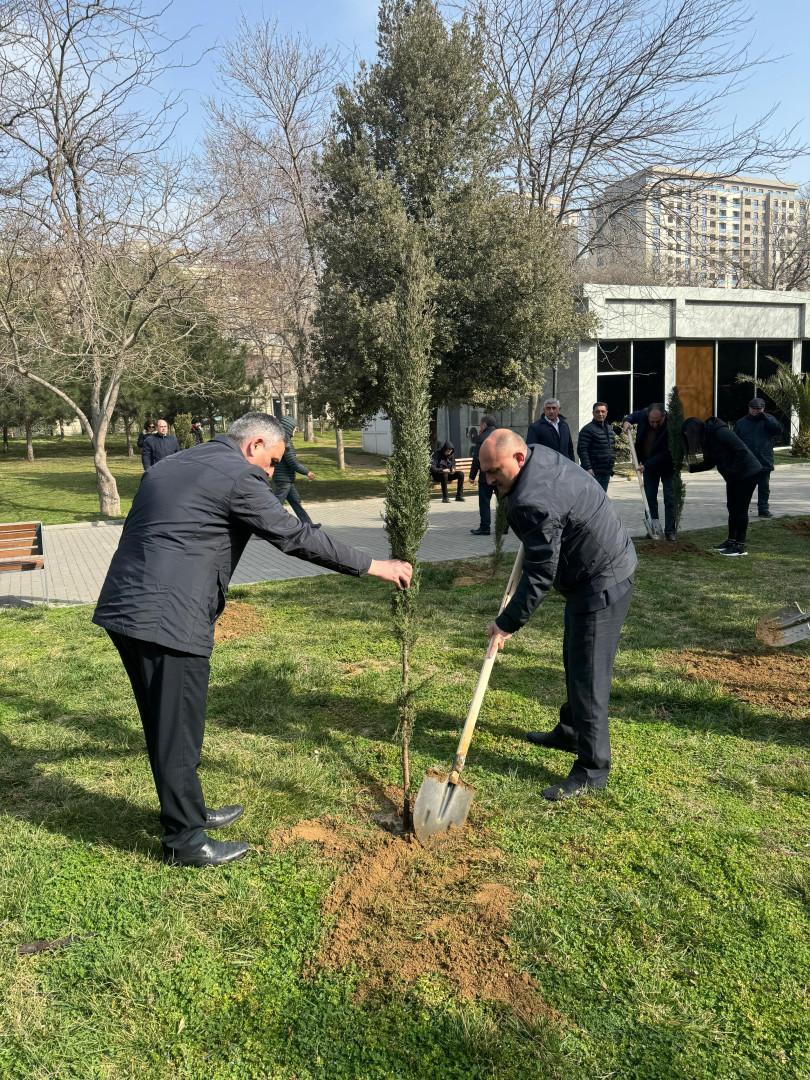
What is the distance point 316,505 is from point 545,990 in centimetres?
1483

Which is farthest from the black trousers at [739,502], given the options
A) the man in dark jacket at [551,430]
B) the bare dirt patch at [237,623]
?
the bare dirt patch at [237,623]

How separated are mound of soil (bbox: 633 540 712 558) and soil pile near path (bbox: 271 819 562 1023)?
23.6 feet

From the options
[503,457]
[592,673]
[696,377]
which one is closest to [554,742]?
[592,673]

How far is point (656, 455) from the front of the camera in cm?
1052

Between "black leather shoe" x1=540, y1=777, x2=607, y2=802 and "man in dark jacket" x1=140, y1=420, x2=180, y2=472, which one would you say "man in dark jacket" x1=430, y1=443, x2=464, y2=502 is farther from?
"black leather shoe" x1=540, y1=777, x2=607, y2=802

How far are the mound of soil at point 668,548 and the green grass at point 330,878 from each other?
4.18 metres

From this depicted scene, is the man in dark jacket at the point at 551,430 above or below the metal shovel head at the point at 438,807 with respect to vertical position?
above

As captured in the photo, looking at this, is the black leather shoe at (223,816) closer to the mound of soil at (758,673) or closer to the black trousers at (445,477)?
the mound of soil at (758,673)

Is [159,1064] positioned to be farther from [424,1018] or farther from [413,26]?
[413,26]

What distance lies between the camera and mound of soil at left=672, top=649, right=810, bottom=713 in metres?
5.20

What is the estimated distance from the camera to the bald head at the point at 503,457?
3627 millimetres

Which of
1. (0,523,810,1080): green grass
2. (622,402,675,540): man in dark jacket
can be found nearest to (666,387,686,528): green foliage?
(622,402,675,540): man in dark jacket

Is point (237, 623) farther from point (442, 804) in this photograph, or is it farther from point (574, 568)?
point (574, 568)

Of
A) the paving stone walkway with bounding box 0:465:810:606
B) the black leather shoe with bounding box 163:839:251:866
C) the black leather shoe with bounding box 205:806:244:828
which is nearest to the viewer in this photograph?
the black leather shoe with bounding box 163:839:251:866
